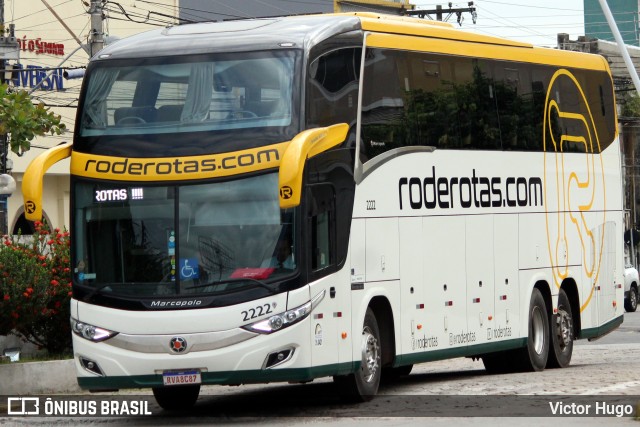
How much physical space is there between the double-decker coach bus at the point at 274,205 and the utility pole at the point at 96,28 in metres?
15.2

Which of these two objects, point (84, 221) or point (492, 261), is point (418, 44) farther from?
point (84, 221)

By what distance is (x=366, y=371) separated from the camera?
15938 millimetres

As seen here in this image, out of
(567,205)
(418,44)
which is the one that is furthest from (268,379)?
(567,205)

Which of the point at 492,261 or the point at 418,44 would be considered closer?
the point at 418,44

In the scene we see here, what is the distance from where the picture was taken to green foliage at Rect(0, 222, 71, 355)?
62.5 ft

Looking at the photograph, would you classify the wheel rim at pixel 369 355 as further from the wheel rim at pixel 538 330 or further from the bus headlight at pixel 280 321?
the wheel rim at pixel 538 330

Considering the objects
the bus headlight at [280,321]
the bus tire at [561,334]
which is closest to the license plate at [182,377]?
the bus headlight at [280,321]

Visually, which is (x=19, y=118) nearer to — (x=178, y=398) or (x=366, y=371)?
(x=178, y=398)

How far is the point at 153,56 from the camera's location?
15.6 metres

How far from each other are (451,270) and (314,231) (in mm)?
3716

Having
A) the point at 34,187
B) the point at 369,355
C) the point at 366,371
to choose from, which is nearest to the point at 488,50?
the point at 369,355

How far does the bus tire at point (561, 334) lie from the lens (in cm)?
2136

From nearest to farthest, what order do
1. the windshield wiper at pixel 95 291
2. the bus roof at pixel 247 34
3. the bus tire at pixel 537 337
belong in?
the windshield wiper at pixel 95 291
the bus roof at pixel 247 34
the bus tire at pixel 537 337

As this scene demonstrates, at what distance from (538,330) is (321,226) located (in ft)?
22.1
